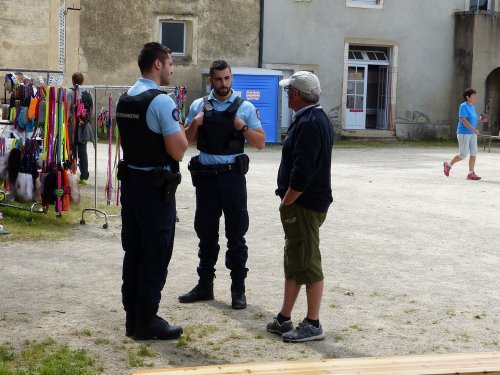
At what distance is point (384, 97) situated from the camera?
32.7 meters

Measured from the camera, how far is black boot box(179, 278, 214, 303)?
7773mm

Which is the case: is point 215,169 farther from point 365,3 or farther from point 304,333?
point 365,3

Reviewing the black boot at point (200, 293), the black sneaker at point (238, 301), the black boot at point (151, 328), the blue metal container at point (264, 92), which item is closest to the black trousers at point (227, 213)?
the black sneaker at point (238, 301)

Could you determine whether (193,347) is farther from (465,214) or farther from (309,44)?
(309,44)

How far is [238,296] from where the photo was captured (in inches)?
299

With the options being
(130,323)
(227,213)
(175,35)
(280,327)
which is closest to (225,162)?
(227,213)

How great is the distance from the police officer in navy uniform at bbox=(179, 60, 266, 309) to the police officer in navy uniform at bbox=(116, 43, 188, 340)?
0.99m

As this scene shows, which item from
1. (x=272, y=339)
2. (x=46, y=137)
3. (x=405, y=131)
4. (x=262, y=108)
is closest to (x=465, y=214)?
(x=46, y=137)

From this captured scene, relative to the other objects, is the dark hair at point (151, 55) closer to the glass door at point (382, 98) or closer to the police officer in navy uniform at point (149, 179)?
the police officer in navy uniform at point (149, 179)

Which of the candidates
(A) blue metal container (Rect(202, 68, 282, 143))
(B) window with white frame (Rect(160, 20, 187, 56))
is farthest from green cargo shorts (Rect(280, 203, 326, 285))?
Result: (B) window with white frame (Rect(160, 20, 187, 56))

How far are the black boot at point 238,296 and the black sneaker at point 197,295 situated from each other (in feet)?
0.88

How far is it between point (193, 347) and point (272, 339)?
0.59 meters

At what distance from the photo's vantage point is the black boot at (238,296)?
7562mm

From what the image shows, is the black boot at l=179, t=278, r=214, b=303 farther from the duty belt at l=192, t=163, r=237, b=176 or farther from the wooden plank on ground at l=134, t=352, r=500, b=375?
the wooden plank on ground at l=134, t=352, r=500, b=375
